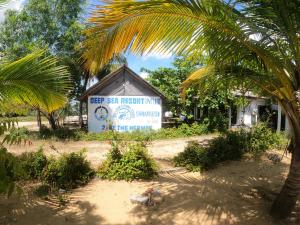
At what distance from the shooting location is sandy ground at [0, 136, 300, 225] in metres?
5.70

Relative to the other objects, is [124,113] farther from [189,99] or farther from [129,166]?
[129,166]

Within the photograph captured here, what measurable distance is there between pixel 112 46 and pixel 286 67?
278 centimetres

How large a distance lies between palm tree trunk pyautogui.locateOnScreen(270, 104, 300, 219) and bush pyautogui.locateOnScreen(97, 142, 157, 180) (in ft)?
10.5

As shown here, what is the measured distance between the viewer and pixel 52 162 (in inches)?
299

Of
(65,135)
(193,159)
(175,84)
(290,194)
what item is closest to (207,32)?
(290,194)

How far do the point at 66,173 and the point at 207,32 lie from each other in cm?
493

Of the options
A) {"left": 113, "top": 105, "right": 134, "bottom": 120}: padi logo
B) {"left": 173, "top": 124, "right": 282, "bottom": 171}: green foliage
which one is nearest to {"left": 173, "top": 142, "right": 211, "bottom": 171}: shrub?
{"left": 173, "top": 124, "right": 282, "bottom": 171}: green foliage

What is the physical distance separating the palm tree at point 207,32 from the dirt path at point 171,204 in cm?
202

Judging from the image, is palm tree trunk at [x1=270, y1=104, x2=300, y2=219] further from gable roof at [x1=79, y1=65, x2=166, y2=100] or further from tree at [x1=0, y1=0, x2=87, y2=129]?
tree at [x1=0, y1=0, x2=87, y2=129]

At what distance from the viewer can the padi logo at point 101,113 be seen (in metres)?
17.9

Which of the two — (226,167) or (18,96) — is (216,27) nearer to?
(18,96)

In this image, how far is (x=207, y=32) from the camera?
421cm

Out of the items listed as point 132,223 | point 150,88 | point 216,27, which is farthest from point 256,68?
point 150,88

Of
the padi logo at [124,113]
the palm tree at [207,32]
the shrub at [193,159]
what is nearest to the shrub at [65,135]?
the padi logo at [124,113]
